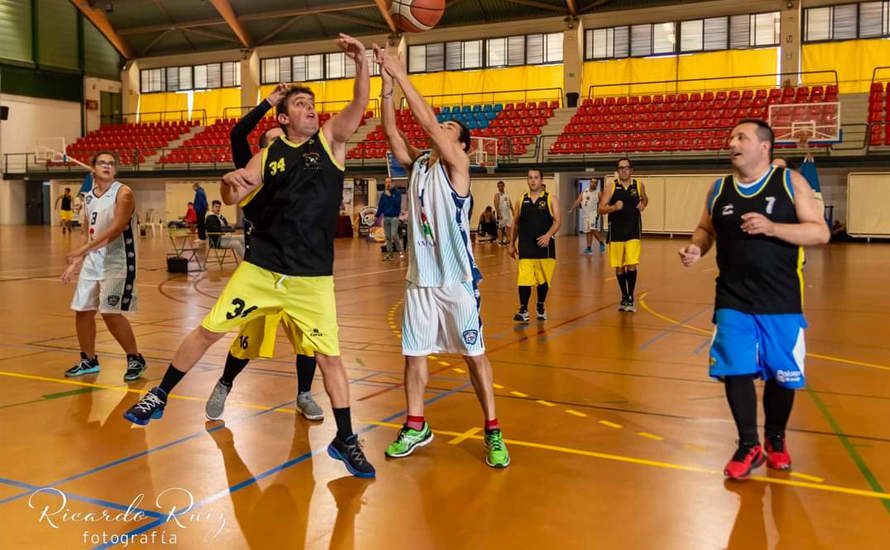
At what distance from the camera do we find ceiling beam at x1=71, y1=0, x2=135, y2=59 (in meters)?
36.2

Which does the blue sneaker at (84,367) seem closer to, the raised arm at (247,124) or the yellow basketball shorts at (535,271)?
the raised arm at (247,124)

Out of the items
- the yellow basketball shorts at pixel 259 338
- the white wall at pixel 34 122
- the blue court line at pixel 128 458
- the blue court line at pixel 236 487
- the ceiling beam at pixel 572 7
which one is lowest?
the blue court line at pixel 236 487

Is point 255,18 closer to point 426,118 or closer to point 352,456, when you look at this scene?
point 426,118

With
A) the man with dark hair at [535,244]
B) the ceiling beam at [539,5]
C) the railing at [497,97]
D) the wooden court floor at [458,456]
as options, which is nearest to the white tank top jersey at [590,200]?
the railing at [497,97]

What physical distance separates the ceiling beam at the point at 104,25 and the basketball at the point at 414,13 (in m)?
35.4

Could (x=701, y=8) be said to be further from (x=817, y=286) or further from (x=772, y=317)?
(x=772, y=317)

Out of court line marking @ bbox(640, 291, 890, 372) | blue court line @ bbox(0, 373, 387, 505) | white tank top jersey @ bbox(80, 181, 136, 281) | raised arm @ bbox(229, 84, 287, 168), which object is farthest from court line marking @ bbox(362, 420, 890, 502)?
court line marking @ bbox(640, 291, 890, 372)

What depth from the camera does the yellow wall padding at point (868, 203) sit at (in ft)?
79.3

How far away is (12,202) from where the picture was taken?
1529 inches

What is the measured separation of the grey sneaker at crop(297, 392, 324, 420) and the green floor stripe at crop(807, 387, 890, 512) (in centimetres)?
310

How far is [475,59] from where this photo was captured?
→ 33.5 metres

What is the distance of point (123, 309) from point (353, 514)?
3543 millimetres

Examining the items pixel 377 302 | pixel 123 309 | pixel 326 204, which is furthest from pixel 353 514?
pixel 377 302

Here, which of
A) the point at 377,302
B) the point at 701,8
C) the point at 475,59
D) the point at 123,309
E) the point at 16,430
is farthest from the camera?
the point at 475,59
